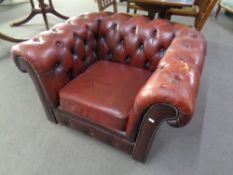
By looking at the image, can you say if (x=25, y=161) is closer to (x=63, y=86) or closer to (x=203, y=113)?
(x=63, y=86)

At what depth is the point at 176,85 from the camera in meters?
0.78

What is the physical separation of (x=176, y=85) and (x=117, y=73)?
608 mm

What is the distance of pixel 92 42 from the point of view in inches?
55.4

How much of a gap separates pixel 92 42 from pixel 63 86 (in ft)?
1.40

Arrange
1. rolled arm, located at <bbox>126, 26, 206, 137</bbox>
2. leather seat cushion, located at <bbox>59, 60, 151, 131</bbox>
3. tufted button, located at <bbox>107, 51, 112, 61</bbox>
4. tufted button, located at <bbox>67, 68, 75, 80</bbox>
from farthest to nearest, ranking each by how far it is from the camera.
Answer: tufted button, located at <bbox>107, 51, 112, 61</bbox>, tufted button, located at <bbox>67, 68, 75, 80</bbox>, leather seat cushion, located at <bbox>59, 60, 151, 131</bbox>, rolled arm, located at <bbox>126, 26, 206, 137</bbox>

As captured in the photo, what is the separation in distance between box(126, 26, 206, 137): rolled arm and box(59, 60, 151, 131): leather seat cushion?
117 mm

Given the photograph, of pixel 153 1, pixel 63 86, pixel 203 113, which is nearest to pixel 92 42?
pixel 63 86

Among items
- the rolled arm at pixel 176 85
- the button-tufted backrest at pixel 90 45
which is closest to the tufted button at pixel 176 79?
the rolled arm at pixel 176 85

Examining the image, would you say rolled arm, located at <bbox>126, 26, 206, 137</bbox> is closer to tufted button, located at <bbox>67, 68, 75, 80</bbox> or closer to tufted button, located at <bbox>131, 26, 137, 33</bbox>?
tufted button, located at <bbox>131, 26, 137, 33</bbox>

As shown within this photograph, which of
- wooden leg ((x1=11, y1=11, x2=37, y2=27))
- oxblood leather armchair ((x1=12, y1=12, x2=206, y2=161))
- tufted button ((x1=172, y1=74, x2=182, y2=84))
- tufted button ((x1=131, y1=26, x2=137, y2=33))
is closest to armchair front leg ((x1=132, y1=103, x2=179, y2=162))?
oxblood leather armchair ((x1=12, y1=12, x2=206, y2=161))

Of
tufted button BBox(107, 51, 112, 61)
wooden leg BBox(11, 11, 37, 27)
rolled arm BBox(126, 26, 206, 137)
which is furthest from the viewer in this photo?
wooden leg BBox(11, 11, 37, 27)

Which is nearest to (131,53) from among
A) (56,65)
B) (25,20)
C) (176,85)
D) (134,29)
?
(134,29)

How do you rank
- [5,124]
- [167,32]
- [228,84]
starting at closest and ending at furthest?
[167,32]
[5,124]
[228,84]

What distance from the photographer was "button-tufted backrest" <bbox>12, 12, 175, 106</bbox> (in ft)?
3.53
